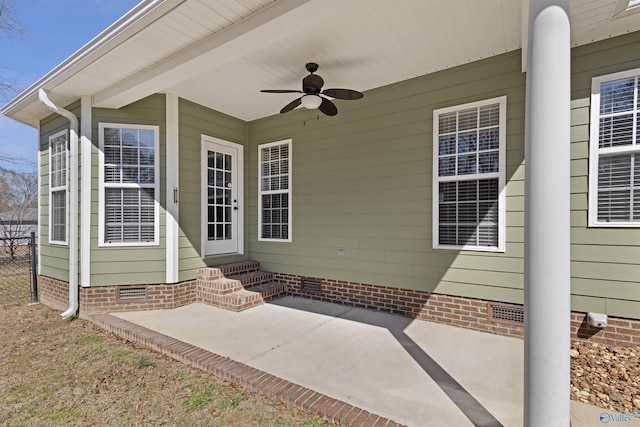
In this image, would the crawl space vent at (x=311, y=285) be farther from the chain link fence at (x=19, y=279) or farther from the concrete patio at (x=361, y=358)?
the chain link fence at (x=19, y=279)

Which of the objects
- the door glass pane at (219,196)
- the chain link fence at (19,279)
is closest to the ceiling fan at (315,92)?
the door glass pane at (219,196)

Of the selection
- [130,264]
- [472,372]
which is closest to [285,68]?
[130,264]

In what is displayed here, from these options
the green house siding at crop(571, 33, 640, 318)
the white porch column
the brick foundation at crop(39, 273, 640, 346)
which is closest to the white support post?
the brick foundation at crop(39, 273, 640, 346)

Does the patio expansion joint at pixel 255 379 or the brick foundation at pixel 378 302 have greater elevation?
the brick foundation at pixel 378 302

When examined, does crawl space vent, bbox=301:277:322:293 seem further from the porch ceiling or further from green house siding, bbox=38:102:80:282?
green house siding, bbox=38:102:80:282

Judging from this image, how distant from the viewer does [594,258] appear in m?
3.03

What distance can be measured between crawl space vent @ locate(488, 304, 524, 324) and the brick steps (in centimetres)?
305

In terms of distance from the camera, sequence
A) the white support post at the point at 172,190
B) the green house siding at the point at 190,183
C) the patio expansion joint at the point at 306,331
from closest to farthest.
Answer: the patio expansion joint at the point at 306,331, the white support post at the point at 172,190, the green house siding at the point at 190,183

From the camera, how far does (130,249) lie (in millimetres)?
4402

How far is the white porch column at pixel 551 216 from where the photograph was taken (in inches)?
62.5

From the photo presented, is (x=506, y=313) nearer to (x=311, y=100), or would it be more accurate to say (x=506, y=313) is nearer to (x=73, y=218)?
(x=311, y=100)

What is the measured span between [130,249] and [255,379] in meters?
3.06

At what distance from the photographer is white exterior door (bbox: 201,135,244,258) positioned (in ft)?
16.5

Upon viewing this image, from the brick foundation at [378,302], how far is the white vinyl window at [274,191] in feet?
2.66
